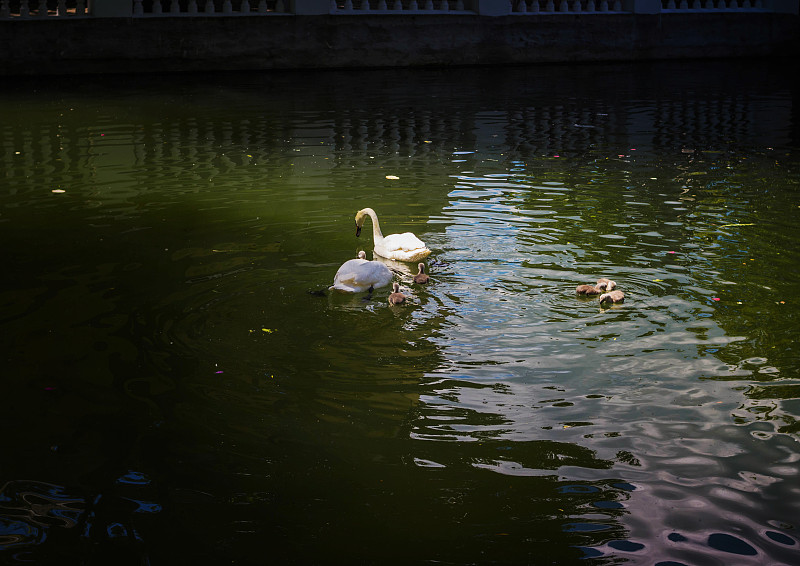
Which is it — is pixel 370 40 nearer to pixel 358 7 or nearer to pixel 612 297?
pixel 358 7

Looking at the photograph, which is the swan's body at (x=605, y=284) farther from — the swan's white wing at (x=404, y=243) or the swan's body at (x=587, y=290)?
the swan's white wing at (x=404, y=243)

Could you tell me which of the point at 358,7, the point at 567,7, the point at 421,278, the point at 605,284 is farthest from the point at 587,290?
the point at 567,7

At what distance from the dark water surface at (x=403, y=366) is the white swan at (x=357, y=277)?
186mm

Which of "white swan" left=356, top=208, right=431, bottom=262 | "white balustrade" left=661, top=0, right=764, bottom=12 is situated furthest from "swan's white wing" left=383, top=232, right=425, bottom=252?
"white balustrade" left=661, top=0, right=764, bottom=12

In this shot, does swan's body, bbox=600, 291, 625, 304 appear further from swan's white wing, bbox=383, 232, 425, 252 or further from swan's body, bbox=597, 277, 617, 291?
swan's white wing, bbox=383, 232, 425, 252

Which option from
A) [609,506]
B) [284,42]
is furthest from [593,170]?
[284,42]

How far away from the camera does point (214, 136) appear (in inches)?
611

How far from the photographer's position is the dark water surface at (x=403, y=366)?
4.29 meters

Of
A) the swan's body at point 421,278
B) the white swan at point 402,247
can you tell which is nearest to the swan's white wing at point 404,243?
the white swan at point 402,247

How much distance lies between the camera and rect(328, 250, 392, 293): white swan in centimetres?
736

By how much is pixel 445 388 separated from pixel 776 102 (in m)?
17.3

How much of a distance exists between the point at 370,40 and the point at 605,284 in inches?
851

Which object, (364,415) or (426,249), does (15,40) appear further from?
(364,415)

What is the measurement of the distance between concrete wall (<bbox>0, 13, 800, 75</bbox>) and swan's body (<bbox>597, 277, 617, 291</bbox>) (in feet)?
68.3
